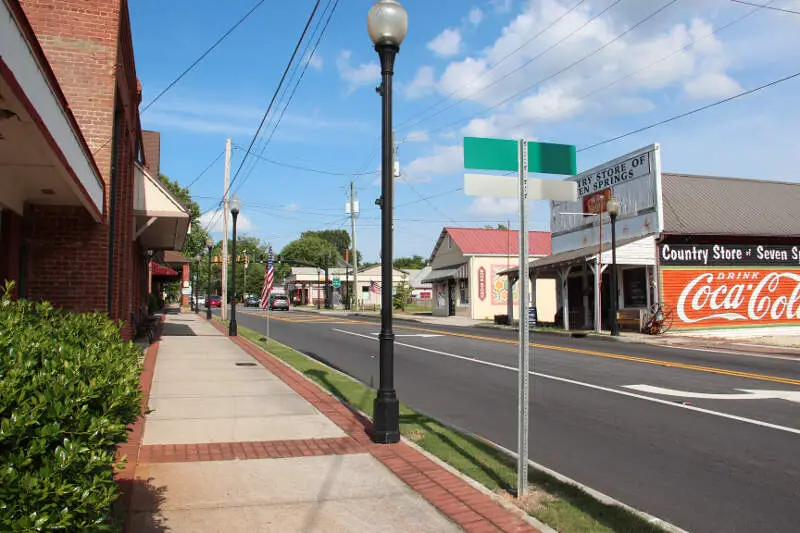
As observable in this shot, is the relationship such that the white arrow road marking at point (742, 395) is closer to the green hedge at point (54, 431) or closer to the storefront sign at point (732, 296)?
the green hedge at point (54, 431)

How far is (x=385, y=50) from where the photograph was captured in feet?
24.1

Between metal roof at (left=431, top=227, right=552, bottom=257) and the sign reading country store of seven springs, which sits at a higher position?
metal roof at (left=431, top=227, right=552, bottom=257)

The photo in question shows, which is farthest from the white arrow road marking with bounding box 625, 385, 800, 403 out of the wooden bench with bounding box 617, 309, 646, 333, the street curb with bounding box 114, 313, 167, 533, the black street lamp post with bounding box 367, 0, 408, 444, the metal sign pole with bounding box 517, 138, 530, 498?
the wooden bench with bounding box 617, 309, 646, 333

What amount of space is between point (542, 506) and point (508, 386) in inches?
258

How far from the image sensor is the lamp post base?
6.90m

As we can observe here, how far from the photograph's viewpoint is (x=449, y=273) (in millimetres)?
45938

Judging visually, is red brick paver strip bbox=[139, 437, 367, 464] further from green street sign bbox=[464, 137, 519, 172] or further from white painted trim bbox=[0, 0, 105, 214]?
green street sign bbox=[464, 137, 519, 172]

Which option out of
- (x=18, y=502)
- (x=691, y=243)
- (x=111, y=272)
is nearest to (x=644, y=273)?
(x=691, y=243)

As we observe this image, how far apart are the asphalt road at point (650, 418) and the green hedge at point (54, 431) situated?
4080 mm

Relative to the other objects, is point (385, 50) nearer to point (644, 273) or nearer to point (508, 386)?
point (508, 386)

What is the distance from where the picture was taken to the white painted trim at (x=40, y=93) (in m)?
3.87

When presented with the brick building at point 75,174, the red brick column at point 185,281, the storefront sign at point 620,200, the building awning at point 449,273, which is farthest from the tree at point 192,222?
the brick building at point 75,174

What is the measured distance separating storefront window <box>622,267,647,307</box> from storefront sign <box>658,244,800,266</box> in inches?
55.9

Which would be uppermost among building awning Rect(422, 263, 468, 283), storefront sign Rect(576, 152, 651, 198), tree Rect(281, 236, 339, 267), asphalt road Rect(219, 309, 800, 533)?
tree Rect(281, 236, 339, 267)
